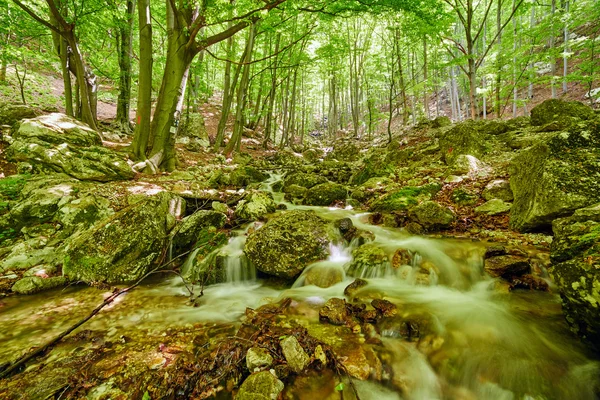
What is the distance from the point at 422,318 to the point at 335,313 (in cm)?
102

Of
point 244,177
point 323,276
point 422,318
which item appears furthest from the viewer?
point 244,177

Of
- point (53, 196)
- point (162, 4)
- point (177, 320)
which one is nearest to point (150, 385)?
point (177, 320)

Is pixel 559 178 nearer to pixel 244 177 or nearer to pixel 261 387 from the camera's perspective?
pixel 261 387

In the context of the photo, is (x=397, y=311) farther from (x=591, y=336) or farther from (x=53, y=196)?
(x=53, y=196)

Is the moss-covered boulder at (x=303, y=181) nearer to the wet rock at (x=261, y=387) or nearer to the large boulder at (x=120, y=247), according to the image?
the large boulder at (x=120, y=247)

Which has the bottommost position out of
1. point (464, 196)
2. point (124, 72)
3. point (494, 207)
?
point (494, 207)

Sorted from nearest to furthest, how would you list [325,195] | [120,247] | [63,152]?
[120,247] < [63,152] < [325,195]

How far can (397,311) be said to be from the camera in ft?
10.3

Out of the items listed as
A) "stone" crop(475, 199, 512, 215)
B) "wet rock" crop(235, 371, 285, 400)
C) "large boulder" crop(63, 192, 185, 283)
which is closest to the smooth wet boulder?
"large boulder" crop(63, 192, 185, 283)

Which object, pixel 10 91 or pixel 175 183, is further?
pixel 10 91

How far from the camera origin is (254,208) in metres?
6.40

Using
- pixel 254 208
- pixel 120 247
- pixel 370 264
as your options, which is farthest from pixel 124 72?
pixel 370 264

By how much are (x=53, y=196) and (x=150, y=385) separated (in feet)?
17.1

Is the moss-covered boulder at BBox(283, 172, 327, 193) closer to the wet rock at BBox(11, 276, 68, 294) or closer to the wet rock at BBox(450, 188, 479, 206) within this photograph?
the wet rock at BBox(450, 188, 479, 206)
